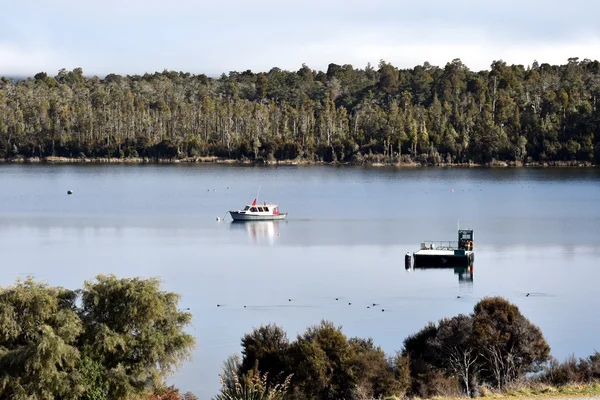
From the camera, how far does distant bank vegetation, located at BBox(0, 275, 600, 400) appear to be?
1905 cm

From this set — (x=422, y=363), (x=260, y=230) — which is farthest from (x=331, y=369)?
(x=260, y=230)

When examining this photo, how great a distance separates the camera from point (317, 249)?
47.1 m

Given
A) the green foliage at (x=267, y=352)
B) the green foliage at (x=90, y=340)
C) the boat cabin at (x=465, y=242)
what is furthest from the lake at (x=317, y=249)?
the green foliage at (x=90, y=340)

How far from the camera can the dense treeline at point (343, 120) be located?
124m

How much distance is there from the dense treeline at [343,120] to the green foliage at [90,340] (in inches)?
4139

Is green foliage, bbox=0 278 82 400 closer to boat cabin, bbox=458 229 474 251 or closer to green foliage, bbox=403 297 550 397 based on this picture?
green foliage, bbox=403 297 550 397

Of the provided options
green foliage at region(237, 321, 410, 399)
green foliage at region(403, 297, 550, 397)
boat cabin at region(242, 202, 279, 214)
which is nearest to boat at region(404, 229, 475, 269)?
green foliage at region(403, 297, 550, 397)

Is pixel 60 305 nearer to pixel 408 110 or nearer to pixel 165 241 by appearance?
pixel 165 241

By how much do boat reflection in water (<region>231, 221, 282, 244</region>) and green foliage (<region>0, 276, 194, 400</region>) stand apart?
3058 centimetres

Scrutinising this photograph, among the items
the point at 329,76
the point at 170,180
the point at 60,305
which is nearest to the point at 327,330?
the point at 60,305

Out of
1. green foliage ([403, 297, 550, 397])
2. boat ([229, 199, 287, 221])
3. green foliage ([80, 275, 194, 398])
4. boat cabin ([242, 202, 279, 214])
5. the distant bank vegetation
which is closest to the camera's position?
the distant bank vegetation

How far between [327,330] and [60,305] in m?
5.35

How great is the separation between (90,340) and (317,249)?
2755 cm

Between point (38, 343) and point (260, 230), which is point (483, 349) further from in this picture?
point (260, 230)
